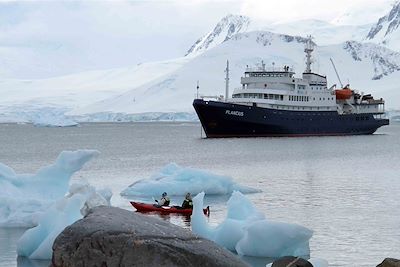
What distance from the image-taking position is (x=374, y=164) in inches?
2034

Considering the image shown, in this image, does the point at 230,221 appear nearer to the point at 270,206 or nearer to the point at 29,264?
the point at 29,264

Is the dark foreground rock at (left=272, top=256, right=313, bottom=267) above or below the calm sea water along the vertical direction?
above

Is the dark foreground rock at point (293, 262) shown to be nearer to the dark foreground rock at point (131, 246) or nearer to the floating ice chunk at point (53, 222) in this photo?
the dark foreground rock at point (131, 246)

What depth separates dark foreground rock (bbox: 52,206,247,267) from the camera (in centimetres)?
906

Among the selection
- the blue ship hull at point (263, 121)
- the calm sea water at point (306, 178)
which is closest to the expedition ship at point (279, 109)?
the blue ship hull at point (263, 121)

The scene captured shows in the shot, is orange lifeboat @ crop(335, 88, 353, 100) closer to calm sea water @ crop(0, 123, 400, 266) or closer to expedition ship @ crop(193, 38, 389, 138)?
expedition ship @ crop(193, 38, 389, 138)

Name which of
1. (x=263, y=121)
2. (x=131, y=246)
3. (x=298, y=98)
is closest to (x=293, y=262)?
(x=131, y=246)

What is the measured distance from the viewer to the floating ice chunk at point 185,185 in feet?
101

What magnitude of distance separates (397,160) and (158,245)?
48646 mm

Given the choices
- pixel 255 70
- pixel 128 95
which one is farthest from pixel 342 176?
pixel 128 95

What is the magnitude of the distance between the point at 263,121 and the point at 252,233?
5765 centimetres

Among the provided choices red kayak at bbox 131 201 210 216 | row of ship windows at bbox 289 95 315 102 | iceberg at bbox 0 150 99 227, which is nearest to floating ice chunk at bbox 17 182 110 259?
iceberg at bbox 0 150 99 227

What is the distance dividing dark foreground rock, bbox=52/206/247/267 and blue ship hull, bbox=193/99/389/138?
6280cm

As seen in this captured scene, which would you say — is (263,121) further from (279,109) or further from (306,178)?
(306,178)
